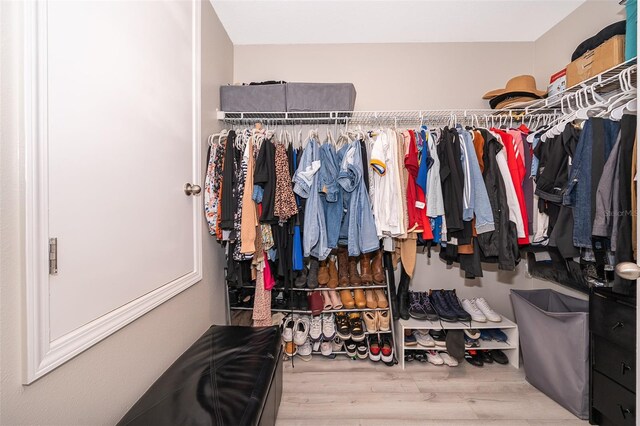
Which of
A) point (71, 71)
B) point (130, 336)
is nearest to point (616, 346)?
point (130, 336)

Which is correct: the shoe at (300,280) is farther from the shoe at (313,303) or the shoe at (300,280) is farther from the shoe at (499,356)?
the shoe at (499,356)

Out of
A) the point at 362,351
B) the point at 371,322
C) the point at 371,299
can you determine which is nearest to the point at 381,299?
the point at 371,299

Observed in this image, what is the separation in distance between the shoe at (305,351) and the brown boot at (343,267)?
54 centimetres

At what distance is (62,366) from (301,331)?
140cm

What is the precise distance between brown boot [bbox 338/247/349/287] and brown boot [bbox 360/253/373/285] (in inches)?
4.7

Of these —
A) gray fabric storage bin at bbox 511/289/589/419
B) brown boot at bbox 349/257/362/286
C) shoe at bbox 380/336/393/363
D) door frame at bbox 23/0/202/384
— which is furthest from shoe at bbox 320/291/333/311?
door frame at bbox 23/0/202/384

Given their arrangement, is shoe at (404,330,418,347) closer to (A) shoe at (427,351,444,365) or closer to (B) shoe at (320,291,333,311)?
(A) shoe at (427,351,444,365)

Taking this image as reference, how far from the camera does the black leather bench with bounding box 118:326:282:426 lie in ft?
2.67

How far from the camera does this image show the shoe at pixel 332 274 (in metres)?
1.84

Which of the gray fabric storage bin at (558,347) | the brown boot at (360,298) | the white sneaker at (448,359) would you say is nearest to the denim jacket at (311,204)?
the brown boot at (360,298)

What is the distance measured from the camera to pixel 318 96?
1.69m

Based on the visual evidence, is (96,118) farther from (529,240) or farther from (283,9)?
(529,240)

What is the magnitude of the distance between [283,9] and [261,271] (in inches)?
74.0

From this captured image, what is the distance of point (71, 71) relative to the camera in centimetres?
70
